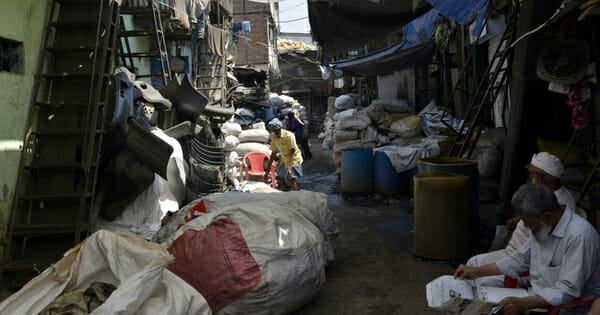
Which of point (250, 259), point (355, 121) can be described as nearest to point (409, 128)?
point (355, 121)

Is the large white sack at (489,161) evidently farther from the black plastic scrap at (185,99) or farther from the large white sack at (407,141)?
the black plastic scrap at (185,99)

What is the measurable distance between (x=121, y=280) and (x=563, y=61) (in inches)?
165

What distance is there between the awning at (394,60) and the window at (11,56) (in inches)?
305

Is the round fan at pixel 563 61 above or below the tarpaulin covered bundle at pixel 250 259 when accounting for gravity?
above

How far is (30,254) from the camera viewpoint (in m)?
4.46

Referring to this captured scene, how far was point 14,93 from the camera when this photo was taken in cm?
453

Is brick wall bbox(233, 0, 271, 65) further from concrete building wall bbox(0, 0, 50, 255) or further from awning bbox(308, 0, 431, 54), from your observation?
concrete building wall bbox(0, 0, 50, 255)

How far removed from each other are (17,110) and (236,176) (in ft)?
17.5

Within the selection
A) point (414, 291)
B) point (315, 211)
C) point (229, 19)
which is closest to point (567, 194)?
point (414, 291)

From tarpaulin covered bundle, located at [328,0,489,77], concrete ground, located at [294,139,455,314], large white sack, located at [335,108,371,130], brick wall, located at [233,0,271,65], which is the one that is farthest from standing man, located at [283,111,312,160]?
brick wall, located at [233,0,271,65]

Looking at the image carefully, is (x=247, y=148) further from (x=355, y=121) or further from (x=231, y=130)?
(x=355, y=121)

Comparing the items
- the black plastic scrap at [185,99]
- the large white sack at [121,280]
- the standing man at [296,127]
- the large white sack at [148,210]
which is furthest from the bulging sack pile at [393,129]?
the large white sack at [121,280]

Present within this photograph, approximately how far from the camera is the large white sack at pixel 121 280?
233cm

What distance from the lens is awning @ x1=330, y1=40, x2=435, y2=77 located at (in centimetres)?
1021
